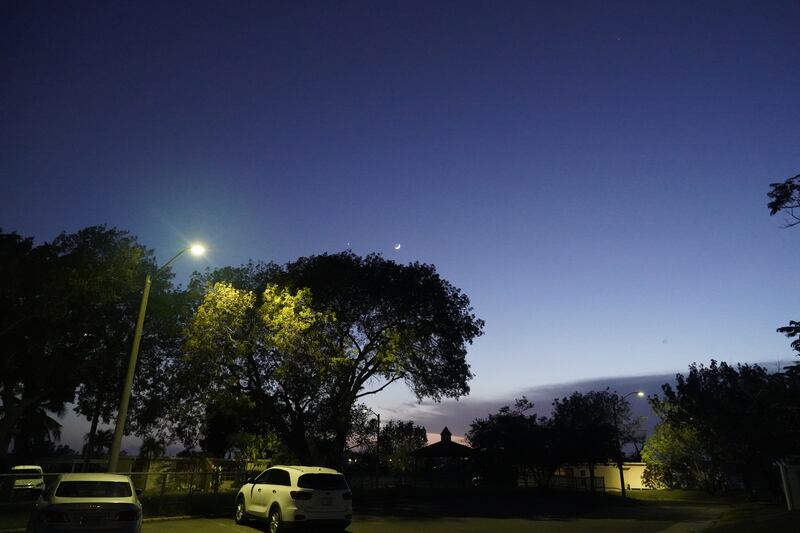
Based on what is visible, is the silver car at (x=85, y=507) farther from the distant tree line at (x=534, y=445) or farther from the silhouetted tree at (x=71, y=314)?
the distant tree line at (x=534, y=445)

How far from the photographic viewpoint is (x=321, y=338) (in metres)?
26.1

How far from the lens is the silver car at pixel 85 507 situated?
1037 cm

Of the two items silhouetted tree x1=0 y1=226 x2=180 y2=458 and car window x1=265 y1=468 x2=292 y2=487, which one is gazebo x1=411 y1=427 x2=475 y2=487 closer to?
silhouetted tree x1=0 y1=226 x2=180 y2=458

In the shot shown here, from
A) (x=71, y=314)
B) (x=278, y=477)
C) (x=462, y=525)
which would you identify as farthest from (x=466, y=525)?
(x=71, y=314)

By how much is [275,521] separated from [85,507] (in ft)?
17.0

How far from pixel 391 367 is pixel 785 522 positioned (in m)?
19.0

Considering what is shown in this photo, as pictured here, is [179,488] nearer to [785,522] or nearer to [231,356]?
[231,356]

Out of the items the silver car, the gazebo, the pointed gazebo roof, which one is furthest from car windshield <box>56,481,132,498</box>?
the pointed gazebo roof

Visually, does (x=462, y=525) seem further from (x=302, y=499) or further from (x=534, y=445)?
(x=534, y=445)

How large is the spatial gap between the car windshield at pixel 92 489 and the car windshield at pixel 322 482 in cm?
441

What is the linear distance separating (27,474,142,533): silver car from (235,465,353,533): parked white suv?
4004 mm

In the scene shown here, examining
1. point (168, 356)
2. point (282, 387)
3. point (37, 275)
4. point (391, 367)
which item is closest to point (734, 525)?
point (391, 367)

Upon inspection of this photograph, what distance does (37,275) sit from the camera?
83.6ft

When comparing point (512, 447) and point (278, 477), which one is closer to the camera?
point (278, 477)
